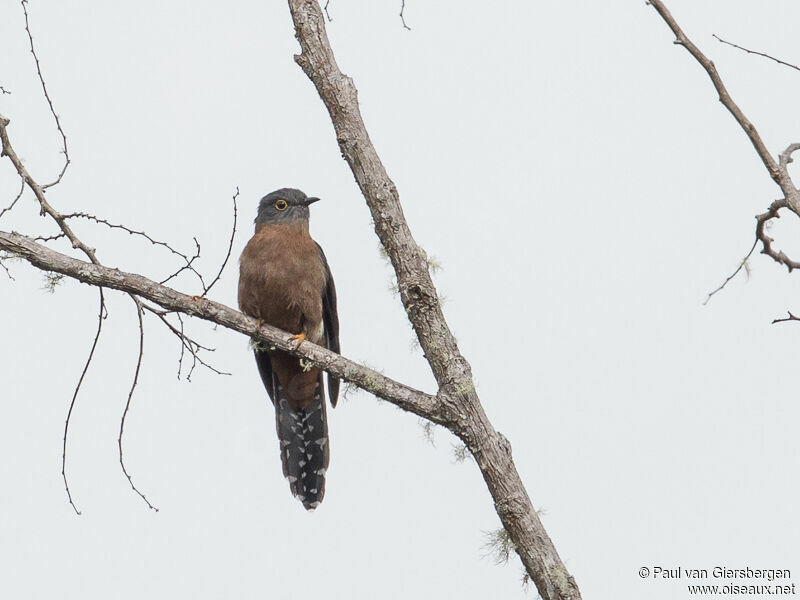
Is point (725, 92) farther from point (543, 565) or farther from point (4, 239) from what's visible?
point (4, 239)

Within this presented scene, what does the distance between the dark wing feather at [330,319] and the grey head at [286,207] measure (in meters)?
0.32

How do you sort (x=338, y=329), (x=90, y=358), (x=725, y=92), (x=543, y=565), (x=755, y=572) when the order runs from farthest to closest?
1. (x=338, y=329)
2. (x=755, y=572)
3. (x=90, y=358)
4. (x=543, y=565)
5. (x=725, y=92)

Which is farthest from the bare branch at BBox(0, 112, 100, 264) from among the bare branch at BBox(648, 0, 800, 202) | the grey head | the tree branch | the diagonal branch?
the bare branch at BBox(648, 0, 800, 202)

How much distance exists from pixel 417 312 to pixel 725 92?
211 centimetres

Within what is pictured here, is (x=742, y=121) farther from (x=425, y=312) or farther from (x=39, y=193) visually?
(x=39, y=193)

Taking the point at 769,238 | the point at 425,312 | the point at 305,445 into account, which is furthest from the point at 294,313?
the point at 769,238

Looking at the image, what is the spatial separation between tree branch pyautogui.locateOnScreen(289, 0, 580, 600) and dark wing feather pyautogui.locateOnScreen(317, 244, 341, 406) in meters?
2.45

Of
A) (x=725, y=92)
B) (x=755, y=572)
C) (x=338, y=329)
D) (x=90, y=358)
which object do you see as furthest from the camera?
(x=338, y=329)

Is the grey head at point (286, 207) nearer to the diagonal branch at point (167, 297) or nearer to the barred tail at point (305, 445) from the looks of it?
the barred tail at point (305, 445)

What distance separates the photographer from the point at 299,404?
25.1ft

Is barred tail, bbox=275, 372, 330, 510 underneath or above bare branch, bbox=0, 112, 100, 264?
underneath

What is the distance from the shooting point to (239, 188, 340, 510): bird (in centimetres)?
688

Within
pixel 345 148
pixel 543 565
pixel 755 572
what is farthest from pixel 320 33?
pixel 755 572

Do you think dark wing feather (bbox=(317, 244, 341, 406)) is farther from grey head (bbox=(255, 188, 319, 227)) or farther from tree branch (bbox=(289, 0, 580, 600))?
tree branch (bbox=(289, 0, 580, 600))
